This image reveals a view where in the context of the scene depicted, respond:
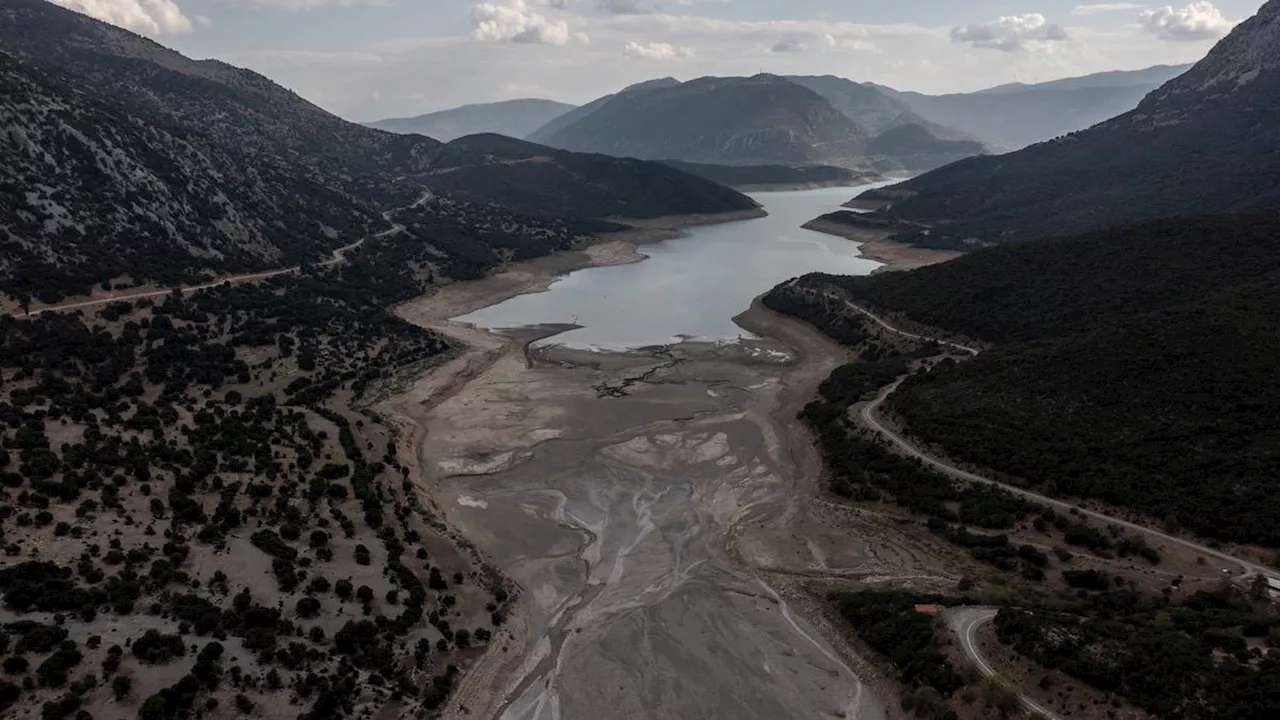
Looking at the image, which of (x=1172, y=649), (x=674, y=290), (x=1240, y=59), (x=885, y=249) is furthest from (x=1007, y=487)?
(x=1240, y=59)

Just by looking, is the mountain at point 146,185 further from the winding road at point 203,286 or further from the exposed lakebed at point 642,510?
the exposed lakebed at point 642,510

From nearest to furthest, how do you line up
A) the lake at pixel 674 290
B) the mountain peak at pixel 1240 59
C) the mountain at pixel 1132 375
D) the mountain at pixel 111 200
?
the mountain at pixel 1132 375 → the mountain at pixel 111 200 → the lake at pixel 674 290 → the mountain peak at pixel 1240 59

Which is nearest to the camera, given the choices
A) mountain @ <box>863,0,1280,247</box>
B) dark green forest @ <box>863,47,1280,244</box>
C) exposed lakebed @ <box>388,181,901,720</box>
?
exposed lakebed @ <box>388,181,901,720</box>

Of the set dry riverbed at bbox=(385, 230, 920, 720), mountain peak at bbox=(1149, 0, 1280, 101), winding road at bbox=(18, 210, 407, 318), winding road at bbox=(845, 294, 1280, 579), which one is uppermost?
mountain peak at bbox=(1149, 0, 1280, 101)

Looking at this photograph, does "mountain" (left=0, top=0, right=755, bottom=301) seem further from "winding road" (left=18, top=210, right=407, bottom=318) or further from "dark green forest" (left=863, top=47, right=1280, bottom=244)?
"dark green forest" (left=863, top=47, right=1280, bottom=244)

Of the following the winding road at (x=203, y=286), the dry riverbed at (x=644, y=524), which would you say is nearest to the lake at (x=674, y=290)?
the dry riverbed at (x=644, y=524)

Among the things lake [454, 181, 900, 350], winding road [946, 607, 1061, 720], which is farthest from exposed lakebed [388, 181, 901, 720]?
winding road [946, 607, 1061, 720]
